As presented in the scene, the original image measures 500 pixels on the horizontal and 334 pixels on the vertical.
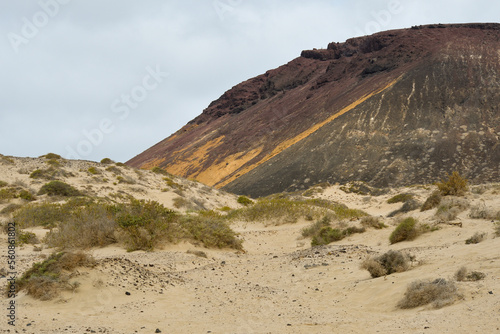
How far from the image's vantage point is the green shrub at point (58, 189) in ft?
78.1

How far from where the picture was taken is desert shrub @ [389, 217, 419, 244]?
11984 mm

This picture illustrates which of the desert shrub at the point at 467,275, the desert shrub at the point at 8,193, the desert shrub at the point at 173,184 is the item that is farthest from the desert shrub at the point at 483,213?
the desert shrub at the point at 173,184

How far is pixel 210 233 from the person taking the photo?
14352 mm

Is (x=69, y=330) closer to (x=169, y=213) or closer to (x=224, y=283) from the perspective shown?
(x=224, y=283)

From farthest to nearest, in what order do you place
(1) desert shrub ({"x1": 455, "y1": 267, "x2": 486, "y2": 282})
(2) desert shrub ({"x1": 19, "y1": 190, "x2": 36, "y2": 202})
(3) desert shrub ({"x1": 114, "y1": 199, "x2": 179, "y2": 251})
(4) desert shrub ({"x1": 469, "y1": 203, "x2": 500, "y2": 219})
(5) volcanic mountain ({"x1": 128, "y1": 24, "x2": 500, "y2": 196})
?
(5) volcanic mountain ({"x1": 128, "y1": 24, "x2": 500, "y2": 196}), (2) desert shrub ({"x1": 19, "y1": 190, "x2": 36, "y2": 202}), (3) desert shrub ({"x1": 114, "y1": 199, "x2": 179, "y2": 251}), (4) desert shrub ({"x1": 469, "y1": 203, "x2": 500, "y2": 219}), (1) desert shrub ({"x1": 455, "y1": 267, "x2": 486, "y2": 282})

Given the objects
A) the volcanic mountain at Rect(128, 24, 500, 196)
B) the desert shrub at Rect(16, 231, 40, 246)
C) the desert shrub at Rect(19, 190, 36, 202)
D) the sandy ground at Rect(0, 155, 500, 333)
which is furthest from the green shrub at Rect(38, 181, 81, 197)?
the volcanic mountain at Rect(128, 24, 500, 196)

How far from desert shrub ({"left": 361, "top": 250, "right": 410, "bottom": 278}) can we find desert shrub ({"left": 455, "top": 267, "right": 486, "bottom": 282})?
1499 mm

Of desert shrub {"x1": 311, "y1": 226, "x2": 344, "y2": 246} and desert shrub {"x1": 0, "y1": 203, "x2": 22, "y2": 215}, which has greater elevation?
desert shrub {"x1": 0, "y1": 203, "x2": 22, "y2": 215}

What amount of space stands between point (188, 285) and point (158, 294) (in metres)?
1.03

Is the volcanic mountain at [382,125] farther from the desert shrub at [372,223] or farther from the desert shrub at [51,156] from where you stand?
the desert shrub at [372,223]

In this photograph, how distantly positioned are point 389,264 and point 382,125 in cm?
4894

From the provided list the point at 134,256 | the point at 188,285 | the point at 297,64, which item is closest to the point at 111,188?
the point at 134,256

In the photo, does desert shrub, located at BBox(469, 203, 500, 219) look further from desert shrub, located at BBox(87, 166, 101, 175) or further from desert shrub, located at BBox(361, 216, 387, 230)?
desert shrub, located at BBox(87, 166, 101, 175)

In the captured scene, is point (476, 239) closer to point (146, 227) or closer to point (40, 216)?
point (146, 227)
